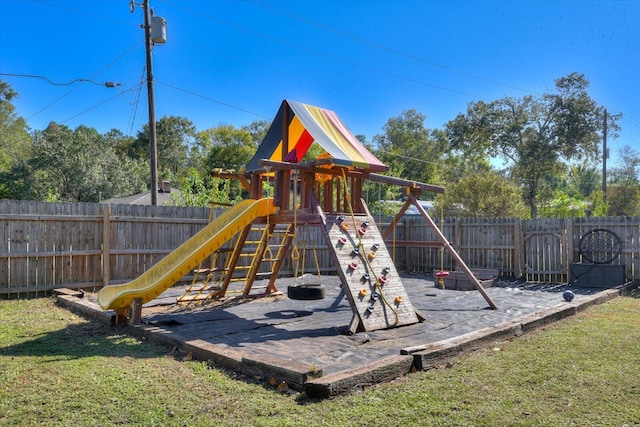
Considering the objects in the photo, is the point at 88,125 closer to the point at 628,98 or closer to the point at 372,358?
the point at 628,98

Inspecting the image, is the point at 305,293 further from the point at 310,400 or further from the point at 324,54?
the point at 324,54

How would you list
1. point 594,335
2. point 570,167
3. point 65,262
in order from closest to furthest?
point 594,335 < point 65,262 < point 570,167

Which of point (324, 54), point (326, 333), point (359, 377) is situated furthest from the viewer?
point (324, 54)

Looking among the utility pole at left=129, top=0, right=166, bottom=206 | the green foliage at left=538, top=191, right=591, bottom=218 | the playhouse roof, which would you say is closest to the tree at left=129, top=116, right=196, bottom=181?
the utility pole at left=129, top=0, right=166, bottom=206

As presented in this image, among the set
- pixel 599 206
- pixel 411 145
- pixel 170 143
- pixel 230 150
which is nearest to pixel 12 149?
pixel 170 143

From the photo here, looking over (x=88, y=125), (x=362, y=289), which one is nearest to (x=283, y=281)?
(x=362, y=289)

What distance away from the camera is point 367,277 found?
20.6ft

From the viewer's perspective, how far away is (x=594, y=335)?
591 cm

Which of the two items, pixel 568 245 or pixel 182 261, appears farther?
pixel 568 245

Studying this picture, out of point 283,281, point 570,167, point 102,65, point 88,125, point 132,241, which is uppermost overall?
point 88,125

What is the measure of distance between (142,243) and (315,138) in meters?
5.35

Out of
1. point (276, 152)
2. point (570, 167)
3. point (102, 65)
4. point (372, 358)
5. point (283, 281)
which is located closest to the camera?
point (372, 358)

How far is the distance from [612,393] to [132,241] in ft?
29.9

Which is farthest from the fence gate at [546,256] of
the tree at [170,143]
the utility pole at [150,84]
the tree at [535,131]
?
→ the tree at [170,143]
